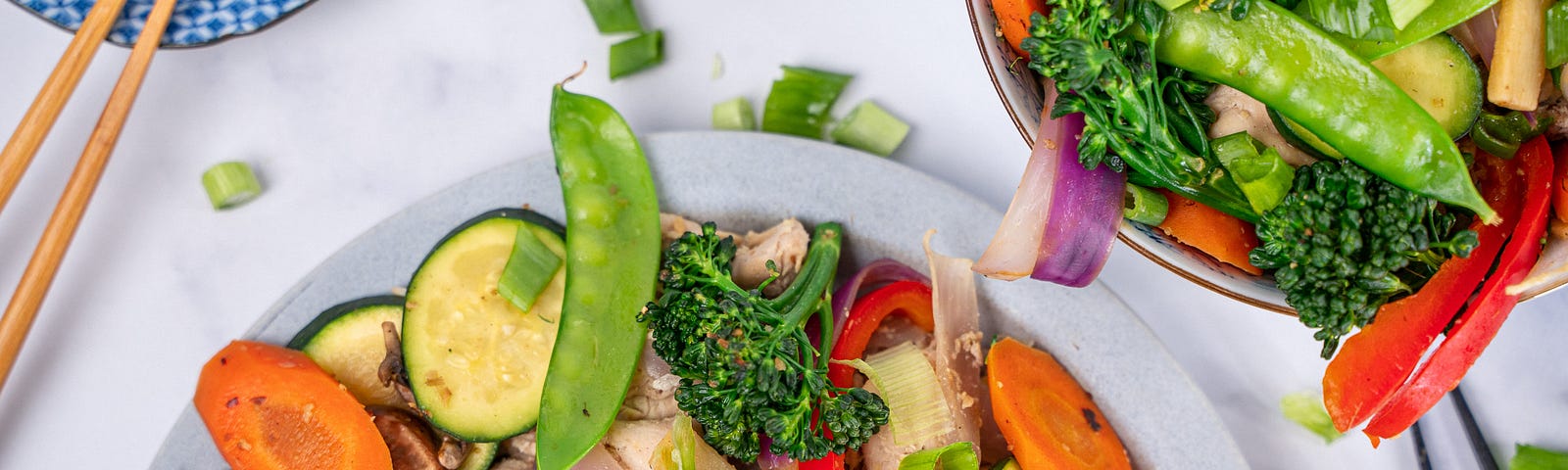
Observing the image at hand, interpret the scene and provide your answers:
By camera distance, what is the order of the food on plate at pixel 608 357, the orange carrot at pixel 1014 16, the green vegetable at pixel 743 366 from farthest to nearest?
the food on plate at pixel 608 357
the green vegetable at pixel 743 366
the orange carrot at pixel 1014 16

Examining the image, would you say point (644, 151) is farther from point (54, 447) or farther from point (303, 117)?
point (54, 447)

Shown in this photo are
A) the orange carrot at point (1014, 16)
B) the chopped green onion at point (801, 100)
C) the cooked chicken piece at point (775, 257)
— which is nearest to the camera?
the orange carrot at point (1014, 16)

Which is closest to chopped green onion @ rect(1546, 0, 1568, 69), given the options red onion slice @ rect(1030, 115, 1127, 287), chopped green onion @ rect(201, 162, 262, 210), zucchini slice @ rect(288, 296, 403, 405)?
red onion slice @ rect(1030, 115, 1127, 287)

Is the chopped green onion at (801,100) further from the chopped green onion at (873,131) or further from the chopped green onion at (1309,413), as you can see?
the chopped green onion at (1309,413)

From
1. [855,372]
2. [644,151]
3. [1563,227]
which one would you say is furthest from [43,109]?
[1563,227]

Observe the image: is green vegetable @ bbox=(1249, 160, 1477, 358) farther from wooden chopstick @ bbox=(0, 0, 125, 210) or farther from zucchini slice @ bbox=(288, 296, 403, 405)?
wooden chopstick @ bbox=(0, 0, 125, 210)

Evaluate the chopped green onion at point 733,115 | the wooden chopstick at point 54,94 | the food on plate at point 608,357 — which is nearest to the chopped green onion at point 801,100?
the chopped green onion at point 733,115

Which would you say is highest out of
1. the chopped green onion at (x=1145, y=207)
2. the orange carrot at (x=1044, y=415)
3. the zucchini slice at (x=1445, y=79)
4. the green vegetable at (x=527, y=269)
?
the zucchini slice at (x=1445, y=79)
